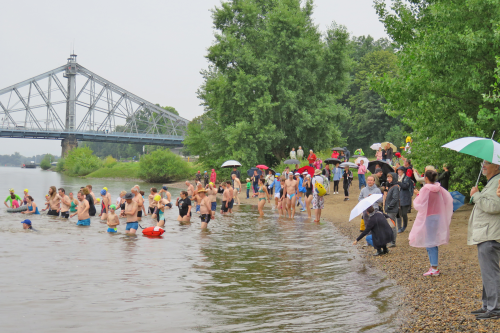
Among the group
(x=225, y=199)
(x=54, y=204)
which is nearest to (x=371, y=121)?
(x=225, y=199)

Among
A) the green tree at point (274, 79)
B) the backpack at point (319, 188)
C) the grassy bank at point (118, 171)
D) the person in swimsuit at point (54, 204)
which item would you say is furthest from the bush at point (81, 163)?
the backpack at point (319, 188)

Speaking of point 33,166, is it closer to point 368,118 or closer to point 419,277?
point 368,118

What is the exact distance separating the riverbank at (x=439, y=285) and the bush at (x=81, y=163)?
79.4 m

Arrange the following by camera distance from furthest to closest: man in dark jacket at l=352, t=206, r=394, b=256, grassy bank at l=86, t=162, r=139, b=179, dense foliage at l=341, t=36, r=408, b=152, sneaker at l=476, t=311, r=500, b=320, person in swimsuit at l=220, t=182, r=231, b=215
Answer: grassy bank at l=86, t=162, r=139, b=179, dense foliage at l=341, t=36, r=408, b=152, person in swimsuit at l=220, t=182, r=231, b=215, man in dark jacket at l=352, t=206, r=394, b=256, sneaker at l=476, t=311, r=500, b=320

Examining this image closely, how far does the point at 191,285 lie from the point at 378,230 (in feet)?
15.1

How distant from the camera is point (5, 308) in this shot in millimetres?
7254

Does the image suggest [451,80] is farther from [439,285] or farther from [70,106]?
[70,106]

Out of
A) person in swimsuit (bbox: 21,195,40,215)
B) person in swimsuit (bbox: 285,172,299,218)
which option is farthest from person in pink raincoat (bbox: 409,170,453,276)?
person in swimsuit (bbox: 21,195,40,215)

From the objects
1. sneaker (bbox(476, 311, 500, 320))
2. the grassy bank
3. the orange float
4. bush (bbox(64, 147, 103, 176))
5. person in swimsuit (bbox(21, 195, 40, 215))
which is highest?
bush (bbox(64, 147, 103, 176))

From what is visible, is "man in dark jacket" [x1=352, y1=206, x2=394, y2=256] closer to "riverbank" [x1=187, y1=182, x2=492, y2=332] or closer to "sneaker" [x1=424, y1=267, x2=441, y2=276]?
"riverbank" [x1=187, y1=182, x2=492, y2=332]

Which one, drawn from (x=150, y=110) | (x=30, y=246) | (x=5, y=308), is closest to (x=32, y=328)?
(x=5, y=308)

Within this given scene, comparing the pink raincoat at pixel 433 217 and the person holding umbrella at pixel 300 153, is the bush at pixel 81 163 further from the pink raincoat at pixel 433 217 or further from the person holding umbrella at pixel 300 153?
the pink raincoat at pixel 433 217

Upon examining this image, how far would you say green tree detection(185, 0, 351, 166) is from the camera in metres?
38.7

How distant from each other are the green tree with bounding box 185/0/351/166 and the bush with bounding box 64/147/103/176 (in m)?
50.9
